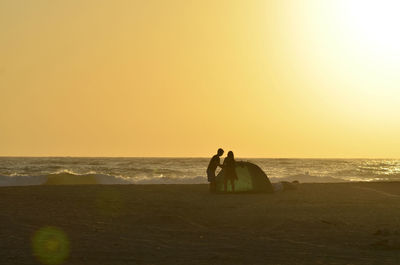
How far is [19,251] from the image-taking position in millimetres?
11773

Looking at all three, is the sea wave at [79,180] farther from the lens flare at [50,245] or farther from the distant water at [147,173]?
the lens flare at [50,245]

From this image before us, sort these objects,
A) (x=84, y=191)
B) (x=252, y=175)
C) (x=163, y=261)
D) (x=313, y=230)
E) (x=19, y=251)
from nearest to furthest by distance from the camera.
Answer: (x=163, y=261)
(x=19, y=251)
(x=313, y=230)
(x=84, y=191)
(x=252, y=175)

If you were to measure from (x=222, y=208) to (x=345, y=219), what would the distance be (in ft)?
12.8

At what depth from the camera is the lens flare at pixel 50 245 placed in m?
11.1

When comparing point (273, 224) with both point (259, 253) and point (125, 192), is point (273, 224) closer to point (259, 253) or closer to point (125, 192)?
point (259, 253)

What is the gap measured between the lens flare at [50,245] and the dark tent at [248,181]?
11115mm

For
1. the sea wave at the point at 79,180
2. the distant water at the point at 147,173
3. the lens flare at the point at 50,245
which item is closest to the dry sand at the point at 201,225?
the lens flare at the point at 50,245

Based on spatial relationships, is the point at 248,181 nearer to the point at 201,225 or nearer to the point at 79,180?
the point at 201,225

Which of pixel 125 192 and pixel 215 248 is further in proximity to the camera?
pixel 125 192

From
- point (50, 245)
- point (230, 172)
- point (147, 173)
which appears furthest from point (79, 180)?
point (50, 245)

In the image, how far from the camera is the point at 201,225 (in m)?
15.8

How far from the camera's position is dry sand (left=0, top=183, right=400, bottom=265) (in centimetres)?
1166

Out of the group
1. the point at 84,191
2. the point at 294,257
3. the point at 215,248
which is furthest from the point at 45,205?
the point at 294,257

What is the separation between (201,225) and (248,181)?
984 cm
